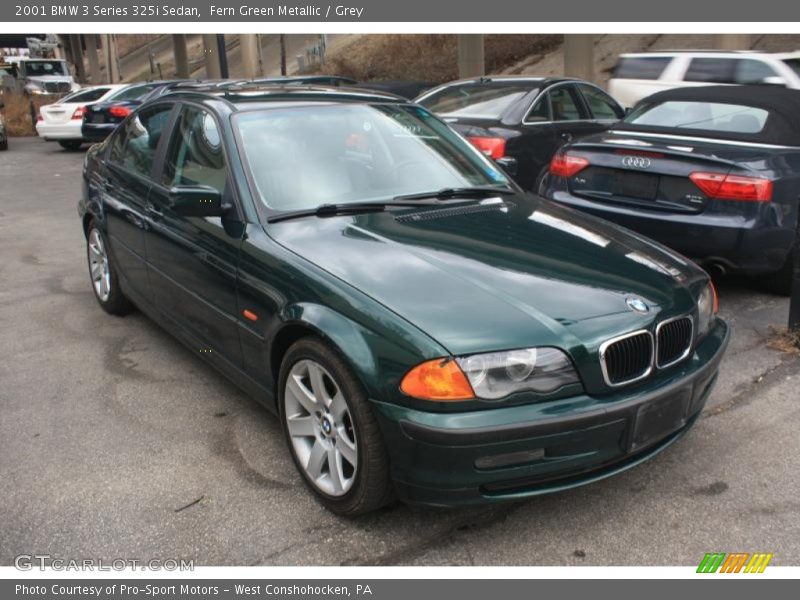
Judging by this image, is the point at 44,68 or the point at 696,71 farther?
the point at 44,68

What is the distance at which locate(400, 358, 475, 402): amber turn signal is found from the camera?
266cm

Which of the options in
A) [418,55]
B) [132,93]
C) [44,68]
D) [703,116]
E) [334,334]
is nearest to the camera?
[334,334]

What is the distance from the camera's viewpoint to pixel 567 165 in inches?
235

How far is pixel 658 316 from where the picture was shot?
300 centimetres

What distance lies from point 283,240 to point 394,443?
1.12m

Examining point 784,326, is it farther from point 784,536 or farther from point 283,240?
point 283,240

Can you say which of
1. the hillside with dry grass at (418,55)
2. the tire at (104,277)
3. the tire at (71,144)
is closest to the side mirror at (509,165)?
the tire at (104,277)

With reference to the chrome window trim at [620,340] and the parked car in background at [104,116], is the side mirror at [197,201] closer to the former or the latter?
the chrome window trim at [620,340]

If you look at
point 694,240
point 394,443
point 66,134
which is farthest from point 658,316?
point 66,134

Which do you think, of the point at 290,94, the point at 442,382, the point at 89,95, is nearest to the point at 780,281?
the point at 290,94

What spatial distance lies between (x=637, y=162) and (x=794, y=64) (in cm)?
601

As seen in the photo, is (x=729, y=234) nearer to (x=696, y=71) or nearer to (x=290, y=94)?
(x=290, y=94)

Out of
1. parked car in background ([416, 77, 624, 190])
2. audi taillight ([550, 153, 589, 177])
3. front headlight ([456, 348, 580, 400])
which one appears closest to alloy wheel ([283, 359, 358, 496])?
front headlight ([456, 348, 580, 400])

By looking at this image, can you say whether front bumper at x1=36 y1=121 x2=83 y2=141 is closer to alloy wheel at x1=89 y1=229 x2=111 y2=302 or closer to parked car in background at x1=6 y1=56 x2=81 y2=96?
alloy wheel at x1=89 y1=229 x2=111 y2=302
